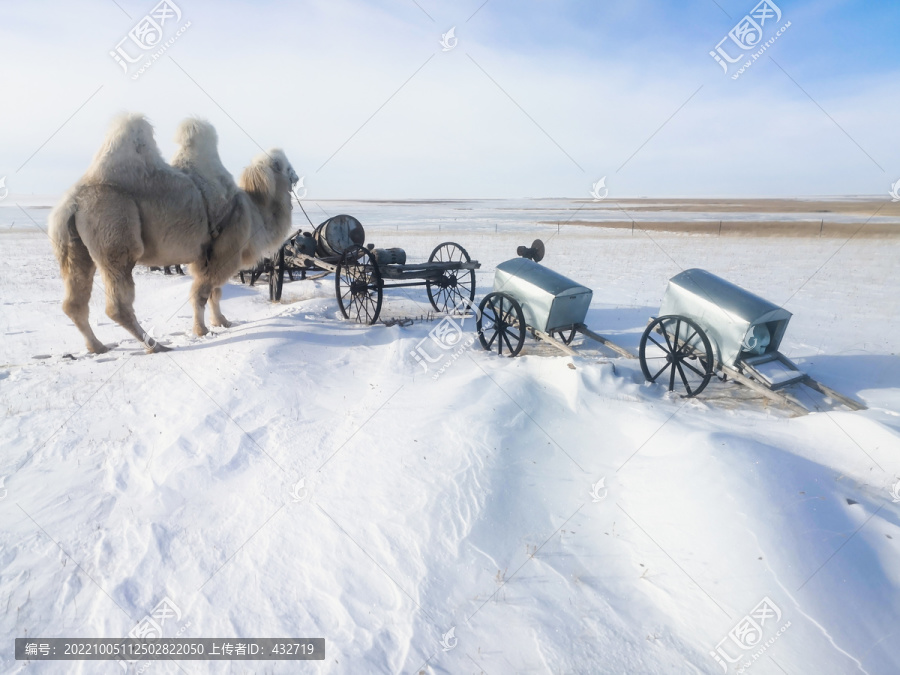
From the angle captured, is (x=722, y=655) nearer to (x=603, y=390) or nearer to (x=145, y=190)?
(x=603, y=390)

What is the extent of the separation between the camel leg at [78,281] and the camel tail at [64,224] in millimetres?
71

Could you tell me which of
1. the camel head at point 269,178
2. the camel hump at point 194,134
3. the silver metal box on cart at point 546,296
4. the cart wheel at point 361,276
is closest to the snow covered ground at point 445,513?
the silver metal box on cart at point 546,296

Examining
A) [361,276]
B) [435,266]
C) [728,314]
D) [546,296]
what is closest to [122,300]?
[361,276]

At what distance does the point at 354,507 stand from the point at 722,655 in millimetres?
2688

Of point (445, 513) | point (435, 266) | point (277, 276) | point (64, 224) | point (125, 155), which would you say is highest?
point (435, 266)

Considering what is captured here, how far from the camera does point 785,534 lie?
3.58m

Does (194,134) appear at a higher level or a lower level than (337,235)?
higher

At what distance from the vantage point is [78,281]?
7035mm

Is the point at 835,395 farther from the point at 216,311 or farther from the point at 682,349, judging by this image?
the point at 216,311

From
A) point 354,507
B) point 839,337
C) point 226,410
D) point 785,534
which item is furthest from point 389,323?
point 839,337

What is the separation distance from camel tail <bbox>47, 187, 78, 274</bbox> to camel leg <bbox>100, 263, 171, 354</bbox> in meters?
0.55

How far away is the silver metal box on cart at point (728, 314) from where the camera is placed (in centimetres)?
618

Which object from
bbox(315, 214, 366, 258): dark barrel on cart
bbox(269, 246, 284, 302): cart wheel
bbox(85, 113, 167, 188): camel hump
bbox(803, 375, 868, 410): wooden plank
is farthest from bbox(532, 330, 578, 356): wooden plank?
bbox(85, 113, 167, 188): camel hump

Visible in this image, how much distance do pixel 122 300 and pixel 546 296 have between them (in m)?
6.08
